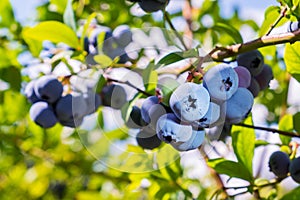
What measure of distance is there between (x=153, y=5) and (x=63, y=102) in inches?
12.4

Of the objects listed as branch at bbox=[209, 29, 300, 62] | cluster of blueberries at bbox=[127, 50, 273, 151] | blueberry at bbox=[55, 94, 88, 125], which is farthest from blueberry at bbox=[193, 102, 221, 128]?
blueberry at bbox=[55, 94, 88, 125]

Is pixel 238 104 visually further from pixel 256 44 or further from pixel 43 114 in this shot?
pixel 43 114

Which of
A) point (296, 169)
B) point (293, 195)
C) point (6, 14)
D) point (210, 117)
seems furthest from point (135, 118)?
point (6, 14)

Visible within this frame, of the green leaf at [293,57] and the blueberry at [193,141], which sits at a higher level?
the green leaf at [293,57]

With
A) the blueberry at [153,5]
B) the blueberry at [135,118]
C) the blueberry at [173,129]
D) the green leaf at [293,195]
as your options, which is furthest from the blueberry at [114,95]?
the green leaf at [293,195]

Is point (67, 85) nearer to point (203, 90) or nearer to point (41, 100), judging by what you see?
point (41, 100)

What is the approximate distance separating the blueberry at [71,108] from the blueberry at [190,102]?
42 centimetres

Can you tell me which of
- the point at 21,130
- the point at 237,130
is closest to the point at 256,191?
the point at 237,130

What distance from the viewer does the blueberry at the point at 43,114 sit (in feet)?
3.78

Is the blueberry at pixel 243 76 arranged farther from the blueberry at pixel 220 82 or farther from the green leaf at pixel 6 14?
the green leaf at pixel 6 14

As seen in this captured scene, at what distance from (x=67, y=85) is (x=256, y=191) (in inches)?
20.2

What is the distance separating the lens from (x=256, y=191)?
3.92ft

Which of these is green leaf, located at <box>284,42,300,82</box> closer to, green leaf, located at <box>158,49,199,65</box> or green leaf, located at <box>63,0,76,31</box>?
green leaf, located at <box>158,49,199,65</box>

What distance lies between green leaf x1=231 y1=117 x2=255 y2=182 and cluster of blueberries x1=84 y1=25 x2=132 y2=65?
324 mm
